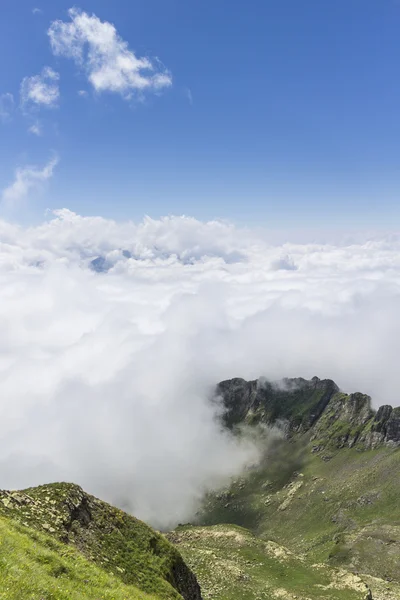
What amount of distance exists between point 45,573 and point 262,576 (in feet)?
236

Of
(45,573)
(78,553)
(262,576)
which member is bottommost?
(262,576)

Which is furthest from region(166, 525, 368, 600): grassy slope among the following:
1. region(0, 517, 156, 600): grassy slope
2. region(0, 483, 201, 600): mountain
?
region(0, 517, 156, 600): grassy slope

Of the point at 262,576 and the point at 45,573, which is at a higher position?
the point at 45,573

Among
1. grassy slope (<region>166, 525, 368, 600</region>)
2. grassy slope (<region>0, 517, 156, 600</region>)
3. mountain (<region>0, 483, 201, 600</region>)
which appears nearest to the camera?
grassy slope (<region>0, 517, 156, 600</region>)

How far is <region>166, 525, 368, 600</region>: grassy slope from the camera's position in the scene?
2653 inches

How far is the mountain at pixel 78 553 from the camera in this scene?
77.3 feet

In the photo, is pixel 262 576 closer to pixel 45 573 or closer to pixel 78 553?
pixel 78 553

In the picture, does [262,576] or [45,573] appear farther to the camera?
[262,576]

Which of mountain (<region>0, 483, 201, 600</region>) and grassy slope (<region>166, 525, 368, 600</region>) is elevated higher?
mountain (<region>0, 483, 201, 600</region>)

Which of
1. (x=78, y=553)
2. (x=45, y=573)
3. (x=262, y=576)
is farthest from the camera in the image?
(x=262, y=576)

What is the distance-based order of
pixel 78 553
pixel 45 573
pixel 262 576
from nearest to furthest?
pixel 45 573, pixel 78 553, pixel 262 576

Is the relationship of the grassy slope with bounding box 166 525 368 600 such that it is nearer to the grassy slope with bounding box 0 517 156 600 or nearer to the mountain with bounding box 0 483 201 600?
the mountain with bounding box 0 483 201 600

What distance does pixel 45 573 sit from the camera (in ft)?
80.3

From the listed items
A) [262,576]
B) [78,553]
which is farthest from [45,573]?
[262,576]
